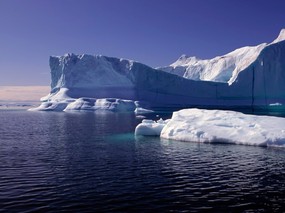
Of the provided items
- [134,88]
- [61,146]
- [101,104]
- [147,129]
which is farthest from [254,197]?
[134,88]

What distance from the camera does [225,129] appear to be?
1252 inches

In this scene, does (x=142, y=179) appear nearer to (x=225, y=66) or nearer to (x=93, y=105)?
(x=93, y=105)

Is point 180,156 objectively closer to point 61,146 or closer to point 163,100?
point 61,146

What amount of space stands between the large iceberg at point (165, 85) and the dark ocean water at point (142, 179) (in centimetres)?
9403

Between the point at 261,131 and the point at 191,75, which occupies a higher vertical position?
the point at 191,75

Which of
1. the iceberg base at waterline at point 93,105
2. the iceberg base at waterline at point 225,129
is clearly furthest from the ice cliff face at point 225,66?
the iceberg base at waterline at point 225,129

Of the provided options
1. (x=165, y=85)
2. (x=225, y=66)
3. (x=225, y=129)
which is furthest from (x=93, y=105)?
(x=225, y=129)

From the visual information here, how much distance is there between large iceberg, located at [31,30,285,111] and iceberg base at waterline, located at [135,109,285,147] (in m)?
82.9

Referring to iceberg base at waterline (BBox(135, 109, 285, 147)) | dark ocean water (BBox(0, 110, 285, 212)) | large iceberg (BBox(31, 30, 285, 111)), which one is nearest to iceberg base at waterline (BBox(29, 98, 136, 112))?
large iceberg (BBox(31, 30, 285, 111))

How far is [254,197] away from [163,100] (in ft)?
364

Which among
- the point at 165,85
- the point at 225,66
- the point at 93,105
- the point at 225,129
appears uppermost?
the point at 225,66

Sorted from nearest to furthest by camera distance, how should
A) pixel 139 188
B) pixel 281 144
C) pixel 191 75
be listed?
pixel 139 188 < pixel 281 144 < pixel 191 75

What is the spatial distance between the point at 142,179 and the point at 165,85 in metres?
110

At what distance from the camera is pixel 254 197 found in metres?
14.4
